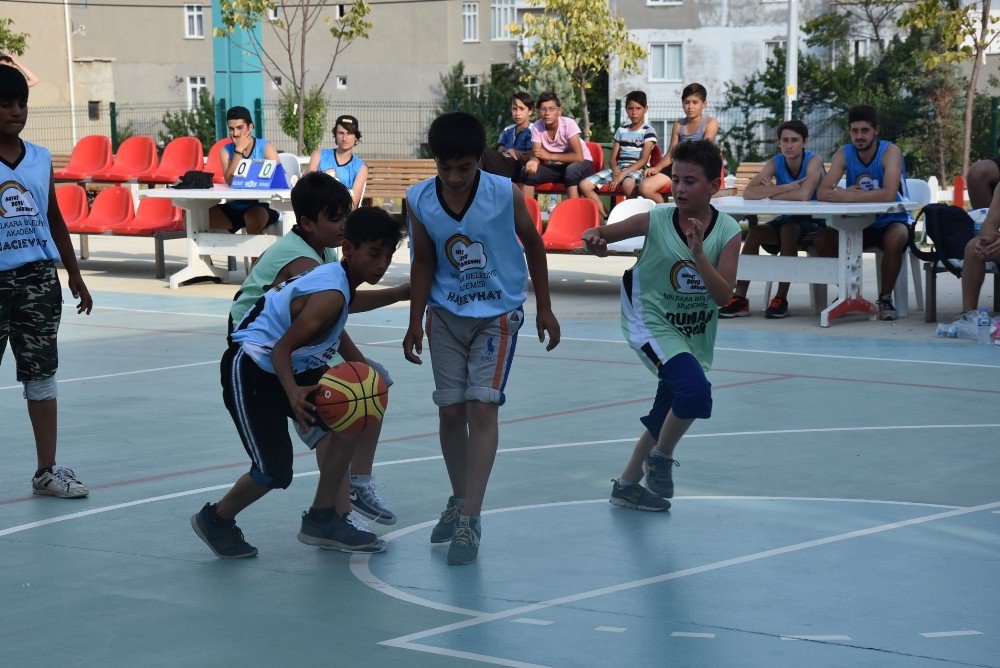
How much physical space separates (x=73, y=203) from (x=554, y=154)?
5.85 m

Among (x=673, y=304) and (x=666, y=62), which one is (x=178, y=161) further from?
(x=666, y=62)

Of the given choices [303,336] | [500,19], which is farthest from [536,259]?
[500,19]

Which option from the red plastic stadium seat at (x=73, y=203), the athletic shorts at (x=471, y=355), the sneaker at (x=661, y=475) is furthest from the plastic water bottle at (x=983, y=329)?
the red plastic stadium seat at (x=73, y=203)

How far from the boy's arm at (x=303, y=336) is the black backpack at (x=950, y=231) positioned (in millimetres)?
7947

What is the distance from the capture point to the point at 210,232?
52.2ft

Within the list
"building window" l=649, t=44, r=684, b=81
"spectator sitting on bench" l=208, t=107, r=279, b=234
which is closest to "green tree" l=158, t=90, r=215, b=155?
"building window" l=649, t=44, r=684, b=81

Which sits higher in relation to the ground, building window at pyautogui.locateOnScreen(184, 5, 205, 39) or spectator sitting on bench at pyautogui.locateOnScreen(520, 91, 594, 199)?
building window at pyautogui.locateOnScreen(184, 5, 205, 39)

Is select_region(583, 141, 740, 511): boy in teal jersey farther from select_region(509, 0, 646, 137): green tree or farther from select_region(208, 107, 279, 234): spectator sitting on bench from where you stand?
select_region(509, 0, 646, 137): green tree

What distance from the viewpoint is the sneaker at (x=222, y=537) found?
5.50 metres

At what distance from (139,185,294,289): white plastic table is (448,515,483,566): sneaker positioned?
9.75m

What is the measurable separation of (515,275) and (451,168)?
0.50 m

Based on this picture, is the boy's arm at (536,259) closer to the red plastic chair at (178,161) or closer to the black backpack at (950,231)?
the black backpack at (950,231)

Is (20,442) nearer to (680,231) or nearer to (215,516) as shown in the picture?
(215,516)

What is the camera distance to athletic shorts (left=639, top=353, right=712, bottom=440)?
6094 mm
